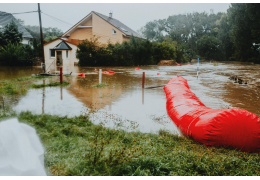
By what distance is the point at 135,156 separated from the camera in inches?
122

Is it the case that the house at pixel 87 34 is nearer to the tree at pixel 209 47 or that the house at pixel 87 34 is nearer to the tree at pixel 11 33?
the tree at pixel 11 33

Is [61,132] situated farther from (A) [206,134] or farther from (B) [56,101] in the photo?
(B) [56,101]

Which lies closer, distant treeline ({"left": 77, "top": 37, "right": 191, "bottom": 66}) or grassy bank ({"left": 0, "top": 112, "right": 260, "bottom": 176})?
grassy bank ({"left": 0, "top": 112, "right": 260, "bottom": 176})

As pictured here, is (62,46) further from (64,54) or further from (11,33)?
(11,33)

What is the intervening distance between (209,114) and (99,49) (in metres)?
24.6

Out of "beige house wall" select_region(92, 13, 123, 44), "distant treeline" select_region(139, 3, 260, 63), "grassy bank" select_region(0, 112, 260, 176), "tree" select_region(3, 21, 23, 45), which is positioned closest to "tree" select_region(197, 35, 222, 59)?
"distant treeline" select_region(139, 3, 260, 63)

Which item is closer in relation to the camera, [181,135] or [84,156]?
[84,156]

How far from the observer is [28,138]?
302cm

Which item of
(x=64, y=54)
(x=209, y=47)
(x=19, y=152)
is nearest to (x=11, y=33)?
(x=64, y=54)

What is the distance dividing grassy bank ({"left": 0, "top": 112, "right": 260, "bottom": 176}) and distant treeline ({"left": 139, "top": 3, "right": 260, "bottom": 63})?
102ft

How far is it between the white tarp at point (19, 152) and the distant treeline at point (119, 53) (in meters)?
24.6

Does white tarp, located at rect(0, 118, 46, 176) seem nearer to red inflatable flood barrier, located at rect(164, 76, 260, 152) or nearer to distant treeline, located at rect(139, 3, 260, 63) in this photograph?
red inflatable flood barrier, located at rect(164, 76, 260, 152)

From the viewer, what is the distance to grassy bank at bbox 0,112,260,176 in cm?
291
